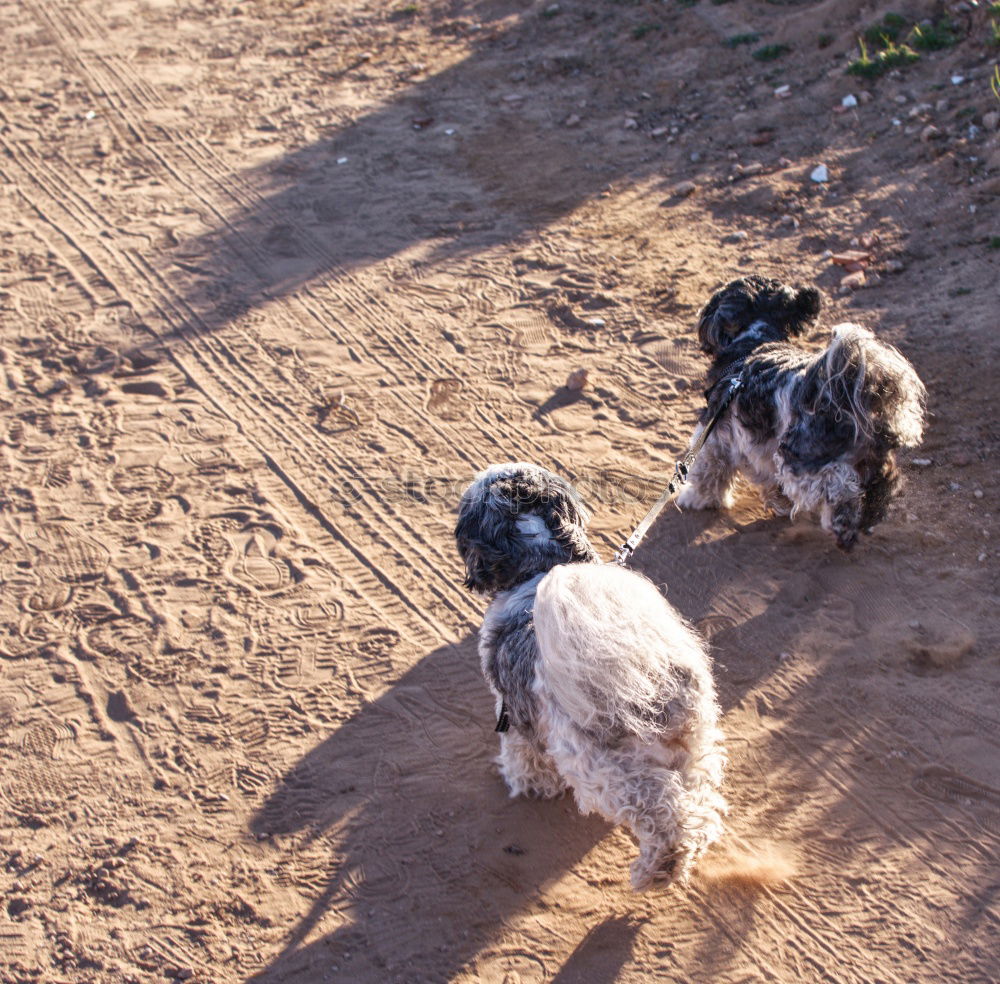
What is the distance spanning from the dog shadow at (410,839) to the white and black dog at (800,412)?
80.4 inches

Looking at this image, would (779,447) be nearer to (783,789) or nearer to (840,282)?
(783,789)

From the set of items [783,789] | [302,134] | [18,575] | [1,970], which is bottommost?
[1,970]

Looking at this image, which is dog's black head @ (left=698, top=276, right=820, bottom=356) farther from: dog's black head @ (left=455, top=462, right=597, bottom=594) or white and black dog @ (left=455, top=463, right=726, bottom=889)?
white and black dog @ (left=455, top=463, right=726, bottom=889)

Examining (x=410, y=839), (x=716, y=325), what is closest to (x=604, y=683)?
(x=410, y=839)

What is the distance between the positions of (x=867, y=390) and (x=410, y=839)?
3132 millimetres

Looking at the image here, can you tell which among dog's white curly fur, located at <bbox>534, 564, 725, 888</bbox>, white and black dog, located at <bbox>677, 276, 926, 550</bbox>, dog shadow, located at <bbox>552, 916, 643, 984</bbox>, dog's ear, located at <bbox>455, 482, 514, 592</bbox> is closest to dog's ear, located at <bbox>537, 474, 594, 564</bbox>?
dog's ear, located at <bbox>455, 482, 514, 592</bbox>

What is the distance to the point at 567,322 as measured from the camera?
7.72 meters

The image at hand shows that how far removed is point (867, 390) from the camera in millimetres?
4754

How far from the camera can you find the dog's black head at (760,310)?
578 cm

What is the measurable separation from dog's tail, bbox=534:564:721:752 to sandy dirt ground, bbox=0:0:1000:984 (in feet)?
3.59

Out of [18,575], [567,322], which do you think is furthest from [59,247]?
[567,322]

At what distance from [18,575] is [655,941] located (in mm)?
4365

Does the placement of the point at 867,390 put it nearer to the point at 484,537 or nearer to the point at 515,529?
the point at 515,529

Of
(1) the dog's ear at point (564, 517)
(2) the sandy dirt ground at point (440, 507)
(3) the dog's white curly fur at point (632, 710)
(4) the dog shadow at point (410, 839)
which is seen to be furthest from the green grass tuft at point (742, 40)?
(3) the dog's white curly fur at point (632, 710)
